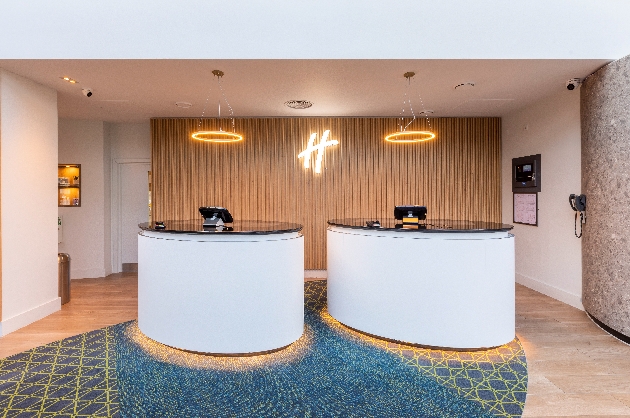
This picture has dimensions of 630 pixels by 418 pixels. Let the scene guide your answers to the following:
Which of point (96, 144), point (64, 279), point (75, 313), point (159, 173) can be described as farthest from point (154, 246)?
point (96, 144)

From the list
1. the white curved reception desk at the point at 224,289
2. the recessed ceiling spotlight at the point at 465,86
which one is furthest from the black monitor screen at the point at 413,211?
the recessed ceiling spotlight at the point at 465,86

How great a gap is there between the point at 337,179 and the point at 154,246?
4131 millimetres

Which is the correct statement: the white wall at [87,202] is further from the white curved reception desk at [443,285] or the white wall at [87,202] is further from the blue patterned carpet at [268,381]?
the white curved reception desk at [443,285]

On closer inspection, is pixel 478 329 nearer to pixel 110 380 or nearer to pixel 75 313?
pixel 110 380

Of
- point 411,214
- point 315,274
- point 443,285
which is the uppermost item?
point 411,214

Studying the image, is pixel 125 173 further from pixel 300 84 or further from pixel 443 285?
pixel 443 285

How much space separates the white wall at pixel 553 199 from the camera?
16.3ft

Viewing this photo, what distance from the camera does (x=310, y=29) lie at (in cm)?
391

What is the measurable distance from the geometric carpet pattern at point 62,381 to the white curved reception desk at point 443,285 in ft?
8.06

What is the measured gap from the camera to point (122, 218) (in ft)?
24.3

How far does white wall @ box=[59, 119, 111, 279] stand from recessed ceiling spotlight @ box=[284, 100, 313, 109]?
376cm

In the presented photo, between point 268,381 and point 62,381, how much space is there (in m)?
1.67

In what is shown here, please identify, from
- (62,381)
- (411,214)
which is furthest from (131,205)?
(411,214)

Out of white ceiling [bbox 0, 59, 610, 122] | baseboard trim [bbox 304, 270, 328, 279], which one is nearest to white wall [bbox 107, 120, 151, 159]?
white ceiling [bbox 0, 59, 610, 122]
